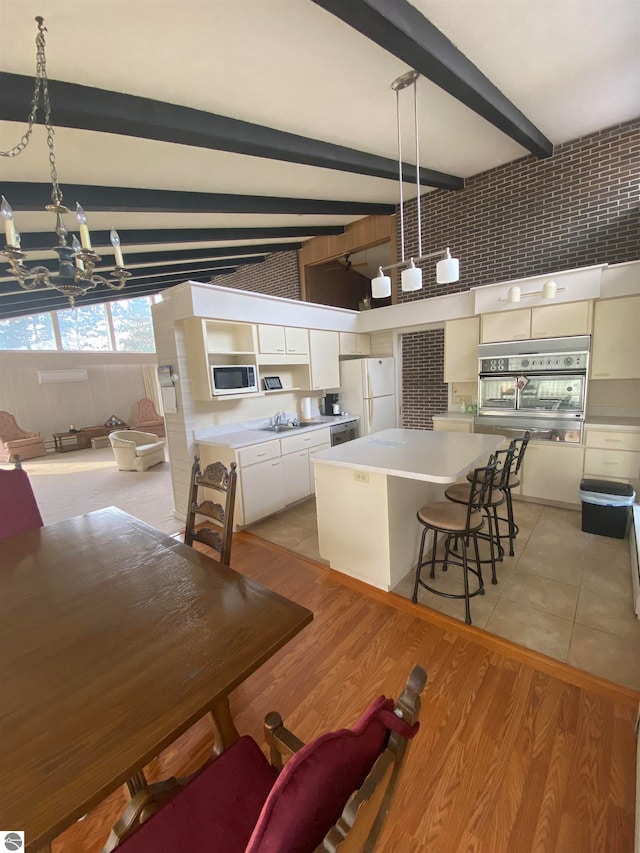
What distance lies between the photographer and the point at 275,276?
21.9 ft

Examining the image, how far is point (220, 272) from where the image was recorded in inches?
301

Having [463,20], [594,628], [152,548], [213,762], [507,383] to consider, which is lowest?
[594,628]

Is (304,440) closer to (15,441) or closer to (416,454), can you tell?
(416,454)

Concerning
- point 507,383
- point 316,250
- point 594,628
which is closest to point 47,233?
point 316,250

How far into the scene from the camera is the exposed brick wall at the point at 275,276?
632 cm

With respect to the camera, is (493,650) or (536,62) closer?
(493,650)

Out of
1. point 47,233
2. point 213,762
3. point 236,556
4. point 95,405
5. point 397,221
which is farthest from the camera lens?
point 95,405

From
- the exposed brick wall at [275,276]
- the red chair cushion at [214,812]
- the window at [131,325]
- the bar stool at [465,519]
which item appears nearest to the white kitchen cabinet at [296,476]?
the bar stool at [465,519]

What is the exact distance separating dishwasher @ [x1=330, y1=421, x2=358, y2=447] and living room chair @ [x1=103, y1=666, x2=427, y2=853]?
3755 mm

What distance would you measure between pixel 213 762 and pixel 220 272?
8.13 metres

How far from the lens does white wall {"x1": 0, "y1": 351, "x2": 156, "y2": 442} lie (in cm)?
822

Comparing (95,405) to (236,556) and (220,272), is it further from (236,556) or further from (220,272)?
(236,556)

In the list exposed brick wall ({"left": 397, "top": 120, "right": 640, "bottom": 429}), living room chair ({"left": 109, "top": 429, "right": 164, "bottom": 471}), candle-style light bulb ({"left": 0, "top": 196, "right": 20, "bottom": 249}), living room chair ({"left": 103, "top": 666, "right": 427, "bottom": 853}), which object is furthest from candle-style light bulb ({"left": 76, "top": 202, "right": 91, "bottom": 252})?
living room chair ({"left": 109, "top": 429, "right": 164, "bottom": 471})

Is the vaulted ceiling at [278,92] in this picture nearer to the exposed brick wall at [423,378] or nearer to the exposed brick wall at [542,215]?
the exposed brick wall at [542,215]
